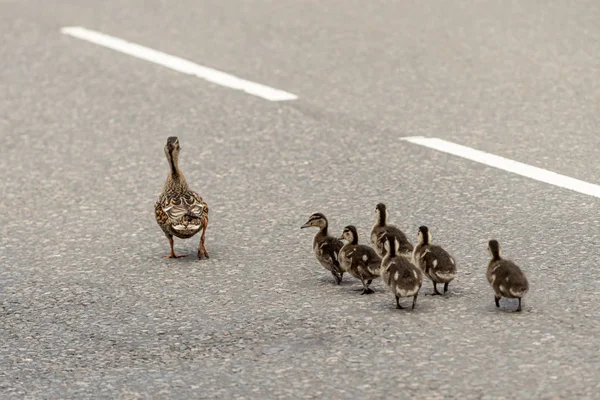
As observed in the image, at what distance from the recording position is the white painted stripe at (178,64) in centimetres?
1209

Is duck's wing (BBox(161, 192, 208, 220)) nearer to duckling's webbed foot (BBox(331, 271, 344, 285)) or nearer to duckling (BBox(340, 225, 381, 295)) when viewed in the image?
duckling's webbed foot (BBox(331, 271, 344, 285))

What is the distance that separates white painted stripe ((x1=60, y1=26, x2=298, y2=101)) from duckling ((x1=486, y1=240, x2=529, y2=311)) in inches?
208

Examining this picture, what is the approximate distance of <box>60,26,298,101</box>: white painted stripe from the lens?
12094 mm

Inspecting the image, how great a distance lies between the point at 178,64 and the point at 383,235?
6129mm

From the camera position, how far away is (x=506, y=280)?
6680 mm

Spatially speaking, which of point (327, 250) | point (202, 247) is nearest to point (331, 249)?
point (327, 250)

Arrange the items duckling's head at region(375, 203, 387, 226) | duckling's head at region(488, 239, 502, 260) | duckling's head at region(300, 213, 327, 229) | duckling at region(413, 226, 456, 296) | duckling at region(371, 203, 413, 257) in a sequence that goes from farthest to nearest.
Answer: duckling's head at region(375, 203, 387, 226) < duckling's head at region(300, 213, 327, 229) < duckling at region(371, 203, 413, 257) < duckling at region(413, 226, 456, 296) < duckling's head at region(488, 239, 502, 260)

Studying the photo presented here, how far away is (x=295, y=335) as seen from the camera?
21.6 ft

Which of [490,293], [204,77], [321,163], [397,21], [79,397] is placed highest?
[397,21]

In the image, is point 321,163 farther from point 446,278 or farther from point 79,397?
point 79,397

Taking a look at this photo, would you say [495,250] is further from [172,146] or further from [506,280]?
[172,146]

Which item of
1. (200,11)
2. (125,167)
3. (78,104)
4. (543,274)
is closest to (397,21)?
(200,11)

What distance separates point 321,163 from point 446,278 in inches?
122

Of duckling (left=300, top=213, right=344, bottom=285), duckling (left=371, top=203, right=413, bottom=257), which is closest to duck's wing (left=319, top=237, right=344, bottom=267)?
duckling (left=300, top=213, right=344, bottom=285)
